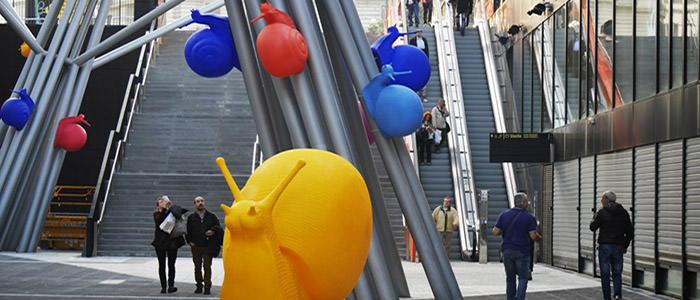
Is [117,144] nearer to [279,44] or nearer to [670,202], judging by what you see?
[670,202]

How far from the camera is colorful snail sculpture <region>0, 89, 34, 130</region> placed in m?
29.0

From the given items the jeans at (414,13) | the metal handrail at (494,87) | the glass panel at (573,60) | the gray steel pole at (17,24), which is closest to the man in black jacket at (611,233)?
the glass panel at (573,60)

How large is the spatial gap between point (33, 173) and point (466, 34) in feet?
48.6

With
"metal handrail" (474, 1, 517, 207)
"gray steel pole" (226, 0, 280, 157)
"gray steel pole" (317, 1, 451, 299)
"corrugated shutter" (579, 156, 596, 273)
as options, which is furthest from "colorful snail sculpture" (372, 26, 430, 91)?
"metal handrail" (474, 1, 517, 207)

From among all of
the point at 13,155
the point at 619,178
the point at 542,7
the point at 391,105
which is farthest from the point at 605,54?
the point at 13,155

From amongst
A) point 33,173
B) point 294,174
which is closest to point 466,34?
point 33,173

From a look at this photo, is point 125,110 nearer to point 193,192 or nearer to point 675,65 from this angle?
point 193,192

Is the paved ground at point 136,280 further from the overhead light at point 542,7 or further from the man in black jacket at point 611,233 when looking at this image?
the overhead light at point 542,7

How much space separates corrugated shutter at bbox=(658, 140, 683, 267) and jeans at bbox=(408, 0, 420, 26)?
22443 mm

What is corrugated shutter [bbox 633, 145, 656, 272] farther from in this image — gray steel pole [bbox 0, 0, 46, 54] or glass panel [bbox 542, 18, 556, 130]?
gray steel pole [bbox 0, 0, 46, 54]

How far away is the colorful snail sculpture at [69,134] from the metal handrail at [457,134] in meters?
9.17

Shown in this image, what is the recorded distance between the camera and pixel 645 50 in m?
21.6

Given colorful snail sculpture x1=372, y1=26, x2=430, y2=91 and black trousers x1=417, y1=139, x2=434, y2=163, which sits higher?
black trousers x1=417, y1=139, x2=434, y2=163

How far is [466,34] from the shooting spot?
132ft
